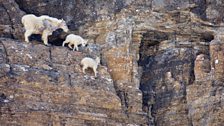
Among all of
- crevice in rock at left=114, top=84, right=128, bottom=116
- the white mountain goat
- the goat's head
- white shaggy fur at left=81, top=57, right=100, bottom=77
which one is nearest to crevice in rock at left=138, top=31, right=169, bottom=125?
crevice in rock at left=114, top=84, right=128, bottom=116

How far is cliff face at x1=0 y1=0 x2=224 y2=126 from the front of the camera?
4559 cm

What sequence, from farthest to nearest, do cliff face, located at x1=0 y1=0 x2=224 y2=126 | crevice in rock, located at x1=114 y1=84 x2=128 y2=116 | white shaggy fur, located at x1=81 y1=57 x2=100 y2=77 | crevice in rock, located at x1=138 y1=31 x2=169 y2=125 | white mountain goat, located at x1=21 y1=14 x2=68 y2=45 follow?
1. crevice in rock, located at x1=138 y1=31 x2=169 y2=125
2. white mountain goat, located at x1=21 y1=14 x2=68 y2=45
3. white shaggy fur, located at x1=81 y1=57 x2=100 y2=77
4. crevice in rock, located at x1=114 y1=84 x2=128 y2=116
5. cliff face, located at x1=0 y1=0 x2=224 y2=126

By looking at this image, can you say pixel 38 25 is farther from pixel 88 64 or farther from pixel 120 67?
pixel 120 67

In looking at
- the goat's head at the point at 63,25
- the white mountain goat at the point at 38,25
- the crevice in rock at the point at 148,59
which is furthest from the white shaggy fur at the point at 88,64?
the crevice in rock at the point at 148,59

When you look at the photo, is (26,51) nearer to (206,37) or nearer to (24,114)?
(24,114)

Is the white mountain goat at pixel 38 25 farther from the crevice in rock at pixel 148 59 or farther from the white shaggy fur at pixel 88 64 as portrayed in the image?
the crevice in rock at pixel 148 59

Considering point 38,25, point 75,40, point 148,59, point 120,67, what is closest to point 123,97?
point 120,67

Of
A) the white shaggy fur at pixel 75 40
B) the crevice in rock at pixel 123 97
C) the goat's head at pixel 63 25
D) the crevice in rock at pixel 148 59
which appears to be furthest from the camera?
→ the goat's head at pixel 63 25

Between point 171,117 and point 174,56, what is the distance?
4.13m

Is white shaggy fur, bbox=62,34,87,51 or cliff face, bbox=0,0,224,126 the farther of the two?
white shaggy fur, bbox=62,34,87,51

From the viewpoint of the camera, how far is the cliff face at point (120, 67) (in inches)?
1795

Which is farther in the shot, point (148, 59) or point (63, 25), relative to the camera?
point (148, 59)

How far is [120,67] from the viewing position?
49250 millimetres

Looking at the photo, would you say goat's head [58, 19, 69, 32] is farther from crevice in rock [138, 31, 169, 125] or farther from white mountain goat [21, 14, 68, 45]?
crevice in rock [138, 31, 169, 125]
